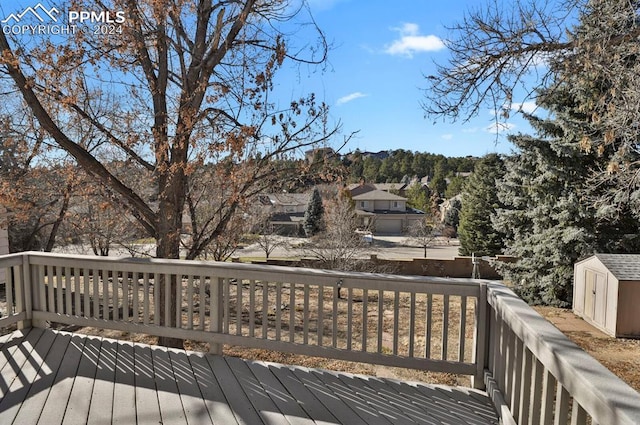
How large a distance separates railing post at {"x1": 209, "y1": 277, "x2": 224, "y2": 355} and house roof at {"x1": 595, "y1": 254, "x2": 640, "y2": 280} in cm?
989

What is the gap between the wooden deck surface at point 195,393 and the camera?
230cm

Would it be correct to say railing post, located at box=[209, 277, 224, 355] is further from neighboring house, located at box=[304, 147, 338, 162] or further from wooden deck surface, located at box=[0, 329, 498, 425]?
neighboring house, located at box=[304, 147, 338, 162]

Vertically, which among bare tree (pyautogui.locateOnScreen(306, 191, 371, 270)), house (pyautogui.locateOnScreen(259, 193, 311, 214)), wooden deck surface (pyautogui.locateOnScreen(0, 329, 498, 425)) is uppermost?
house (pyautogui.locateOnScreen(259, 193, 311, 214))

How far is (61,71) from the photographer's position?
13.9ft

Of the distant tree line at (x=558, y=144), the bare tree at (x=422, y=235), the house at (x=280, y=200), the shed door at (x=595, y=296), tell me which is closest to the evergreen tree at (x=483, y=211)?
the distant tree line at (x=558, y=144)

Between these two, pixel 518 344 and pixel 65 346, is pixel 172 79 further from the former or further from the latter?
pixel 518 344

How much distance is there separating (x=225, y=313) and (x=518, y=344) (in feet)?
6.84

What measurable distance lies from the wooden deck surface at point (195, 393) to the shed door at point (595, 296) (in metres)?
9.26

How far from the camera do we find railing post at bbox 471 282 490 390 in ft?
8.74

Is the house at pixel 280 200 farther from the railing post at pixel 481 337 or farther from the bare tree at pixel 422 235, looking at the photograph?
the bare tree at pixel 422 235

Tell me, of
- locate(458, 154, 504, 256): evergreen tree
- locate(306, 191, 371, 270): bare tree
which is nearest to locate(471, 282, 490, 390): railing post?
locate(306, 191, 371, 270): bare tree

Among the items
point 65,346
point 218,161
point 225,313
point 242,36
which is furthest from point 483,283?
point 242,36

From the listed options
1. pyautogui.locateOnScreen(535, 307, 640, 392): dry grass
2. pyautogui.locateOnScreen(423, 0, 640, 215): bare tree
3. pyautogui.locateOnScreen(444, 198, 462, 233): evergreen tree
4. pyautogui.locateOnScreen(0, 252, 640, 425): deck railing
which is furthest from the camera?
pyautogui.locateOnScreen(444, 198, 462, 233): evergreen tree

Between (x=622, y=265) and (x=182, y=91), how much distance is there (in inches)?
412
